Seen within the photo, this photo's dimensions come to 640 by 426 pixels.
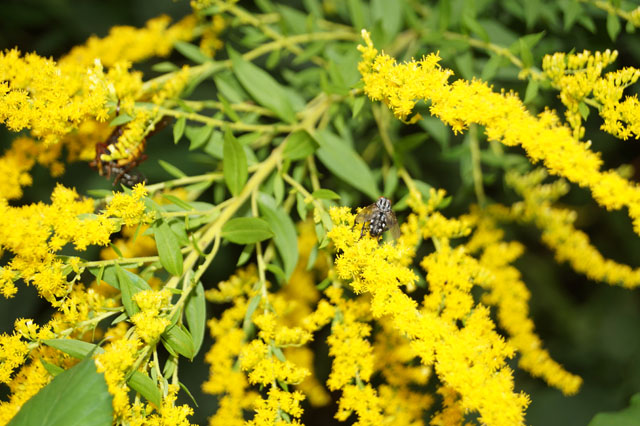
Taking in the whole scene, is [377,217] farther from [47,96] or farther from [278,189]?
[47,96]

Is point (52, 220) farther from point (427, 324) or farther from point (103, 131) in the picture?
point (427, 324)

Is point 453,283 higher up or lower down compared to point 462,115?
lower down

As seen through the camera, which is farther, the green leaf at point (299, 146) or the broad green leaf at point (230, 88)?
the broad green leaf at point (230, 88)

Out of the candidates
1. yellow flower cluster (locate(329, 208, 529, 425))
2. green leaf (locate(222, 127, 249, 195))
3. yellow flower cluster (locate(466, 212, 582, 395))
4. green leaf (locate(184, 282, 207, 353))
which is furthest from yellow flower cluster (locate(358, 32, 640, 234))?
green leaf (locate(184, 282, 207, 353))

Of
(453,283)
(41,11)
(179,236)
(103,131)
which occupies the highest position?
(41,11)

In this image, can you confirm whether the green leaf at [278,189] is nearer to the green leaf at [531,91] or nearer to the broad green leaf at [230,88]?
the broad green leaf at [230,88]

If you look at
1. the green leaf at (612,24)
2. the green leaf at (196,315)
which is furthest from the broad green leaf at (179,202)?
the green leaf at (612,24)

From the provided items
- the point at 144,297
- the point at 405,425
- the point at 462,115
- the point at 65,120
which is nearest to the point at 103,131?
the point at 65,120
